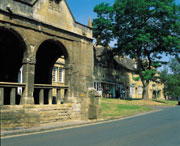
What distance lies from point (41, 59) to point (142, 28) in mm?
21521

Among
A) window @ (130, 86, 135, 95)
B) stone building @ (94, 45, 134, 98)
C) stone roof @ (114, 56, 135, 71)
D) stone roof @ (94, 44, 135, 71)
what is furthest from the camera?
window @ (130, 86, 135, 95)

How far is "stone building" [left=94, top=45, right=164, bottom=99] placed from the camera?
139ft

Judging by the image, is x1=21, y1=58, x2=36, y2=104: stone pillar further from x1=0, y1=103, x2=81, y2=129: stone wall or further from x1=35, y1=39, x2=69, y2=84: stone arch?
x1=35, y1=39, x2=69, y2=84: stone arch

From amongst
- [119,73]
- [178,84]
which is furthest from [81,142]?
[178,84]

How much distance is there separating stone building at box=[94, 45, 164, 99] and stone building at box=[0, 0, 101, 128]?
885 inches

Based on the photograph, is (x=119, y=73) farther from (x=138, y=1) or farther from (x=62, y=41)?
(x=62, y=41)

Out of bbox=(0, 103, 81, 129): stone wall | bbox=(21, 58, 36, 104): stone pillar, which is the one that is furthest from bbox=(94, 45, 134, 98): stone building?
bbox=(21, 58, 36, 104): stone pillar

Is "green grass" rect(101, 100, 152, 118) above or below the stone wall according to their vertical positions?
below

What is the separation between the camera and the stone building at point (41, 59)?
39.2 feet

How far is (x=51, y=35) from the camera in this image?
46.4 feet

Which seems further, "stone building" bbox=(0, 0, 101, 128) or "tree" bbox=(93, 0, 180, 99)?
"tree" bbox=(93, 0, 180, 99)

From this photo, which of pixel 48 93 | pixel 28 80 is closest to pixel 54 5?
pixel 28 80

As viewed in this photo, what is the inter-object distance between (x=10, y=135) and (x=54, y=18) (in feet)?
25.3

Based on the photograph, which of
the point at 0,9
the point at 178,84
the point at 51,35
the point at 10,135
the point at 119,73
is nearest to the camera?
the point at 10,135
